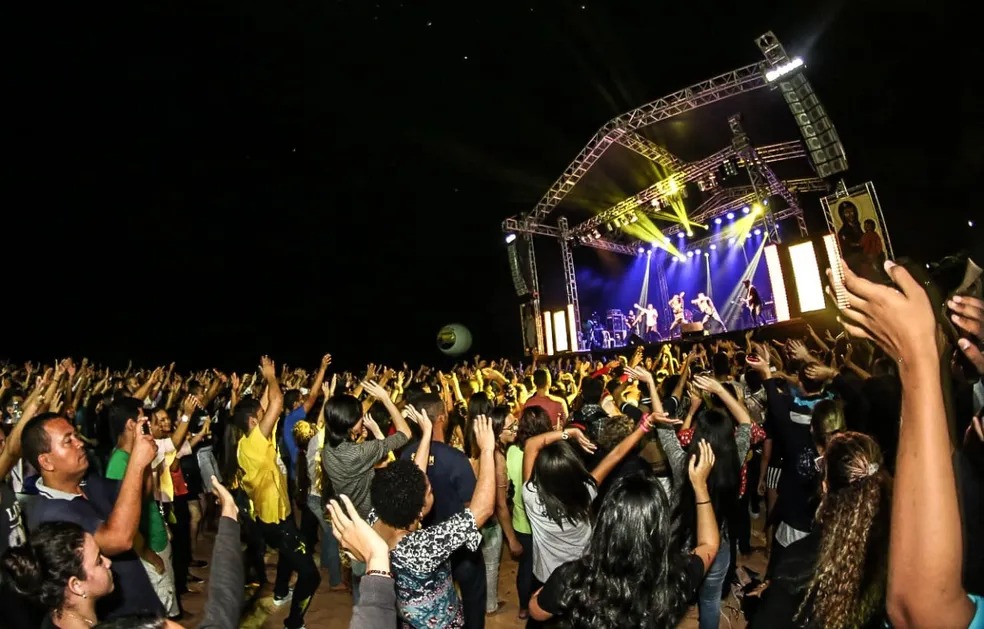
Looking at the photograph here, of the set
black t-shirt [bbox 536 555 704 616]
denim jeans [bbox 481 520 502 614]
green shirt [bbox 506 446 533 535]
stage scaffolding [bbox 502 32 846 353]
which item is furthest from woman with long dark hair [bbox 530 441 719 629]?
stage scaffolding [bbox 502 32 846 353]

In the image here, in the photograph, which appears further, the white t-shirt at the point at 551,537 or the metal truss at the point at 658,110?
the metal truss at the point at 658,110

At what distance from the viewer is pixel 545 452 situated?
9.87 feet

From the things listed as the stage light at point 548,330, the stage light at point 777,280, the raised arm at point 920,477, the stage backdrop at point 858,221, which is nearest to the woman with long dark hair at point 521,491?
the raised arm at point 920,477

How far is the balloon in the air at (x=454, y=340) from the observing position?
2277 centimetres

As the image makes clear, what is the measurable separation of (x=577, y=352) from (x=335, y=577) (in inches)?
545

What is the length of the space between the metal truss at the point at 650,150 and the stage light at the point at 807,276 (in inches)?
203

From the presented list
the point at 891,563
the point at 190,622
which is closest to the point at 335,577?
the point at 190,622

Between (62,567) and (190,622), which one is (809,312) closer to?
(190,622)

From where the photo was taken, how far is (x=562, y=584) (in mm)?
1973

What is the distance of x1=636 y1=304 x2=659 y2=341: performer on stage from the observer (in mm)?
19578

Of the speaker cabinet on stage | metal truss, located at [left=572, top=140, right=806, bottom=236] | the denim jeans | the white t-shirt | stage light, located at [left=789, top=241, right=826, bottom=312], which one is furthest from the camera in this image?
the speaker cabinet on stage

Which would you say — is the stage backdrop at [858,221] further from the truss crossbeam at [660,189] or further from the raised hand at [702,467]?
the raised hand at [702,467]

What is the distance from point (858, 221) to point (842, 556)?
1212cm

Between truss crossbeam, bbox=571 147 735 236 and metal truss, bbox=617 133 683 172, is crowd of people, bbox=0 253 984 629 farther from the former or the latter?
truss crossbeam, bbox=571 147 735 236
